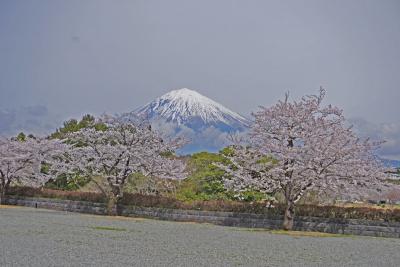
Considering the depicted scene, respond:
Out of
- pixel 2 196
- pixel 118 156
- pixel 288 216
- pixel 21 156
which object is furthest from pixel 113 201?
pixel 2 196

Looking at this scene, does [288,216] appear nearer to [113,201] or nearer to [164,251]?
[113,201]

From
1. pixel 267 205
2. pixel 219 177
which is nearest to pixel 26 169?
pixel 219 177

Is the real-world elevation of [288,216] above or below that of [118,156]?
below

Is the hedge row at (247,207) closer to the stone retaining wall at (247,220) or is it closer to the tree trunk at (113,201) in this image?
the stone retaining wall at (247,220)

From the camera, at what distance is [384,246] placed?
1355cm

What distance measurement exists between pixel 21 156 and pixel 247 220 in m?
13.3

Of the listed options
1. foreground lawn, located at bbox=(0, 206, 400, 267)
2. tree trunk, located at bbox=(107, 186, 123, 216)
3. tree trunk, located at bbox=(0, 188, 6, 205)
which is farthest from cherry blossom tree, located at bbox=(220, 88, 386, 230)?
tree trunk, located at bbox=(0, 188, 6, 205)

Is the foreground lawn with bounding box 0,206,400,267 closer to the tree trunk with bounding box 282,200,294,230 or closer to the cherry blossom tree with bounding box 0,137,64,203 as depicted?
the tree trunk with bounding box 282,200,294,230

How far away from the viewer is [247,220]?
19891 millimetres

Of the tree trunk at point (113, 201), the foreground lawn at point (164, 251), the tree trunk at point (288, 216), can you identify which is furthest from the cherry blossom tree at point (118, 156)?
the foreground lawn at point (164, 251)

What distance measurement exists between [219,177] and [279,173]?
7.99 metres

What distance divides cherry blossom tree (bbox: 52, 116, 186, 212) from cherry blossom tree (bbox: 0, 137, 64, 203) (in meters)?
4.32

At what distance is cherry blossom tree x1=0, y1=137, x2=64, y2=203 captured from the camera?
2703cm

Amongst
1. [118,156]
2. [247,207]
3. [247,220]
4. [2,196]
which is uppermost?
[118,156]
